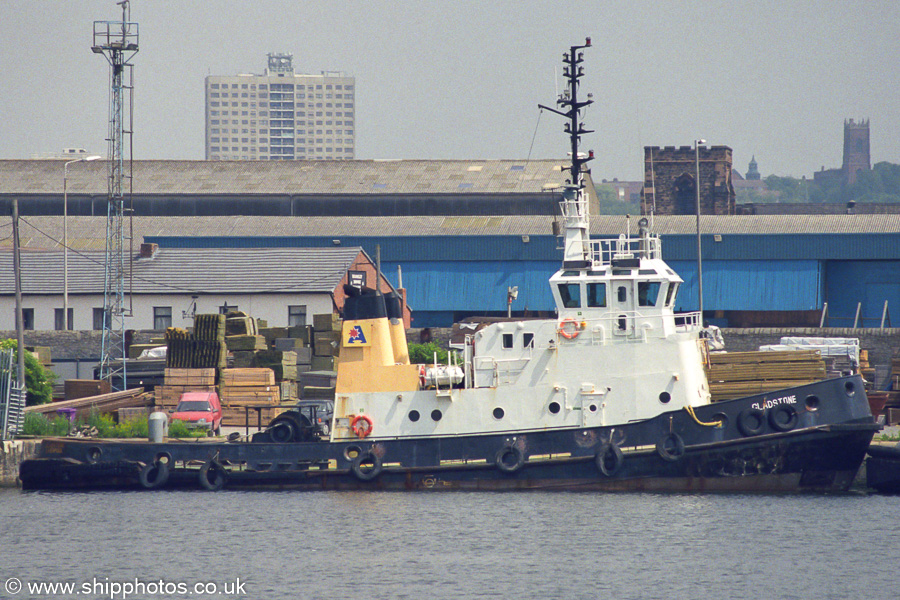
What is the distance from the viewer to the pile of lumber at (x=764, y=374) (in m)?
24.2

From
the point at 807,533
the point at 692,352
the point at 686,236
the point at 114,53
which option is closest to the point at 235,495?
the point at 692,352

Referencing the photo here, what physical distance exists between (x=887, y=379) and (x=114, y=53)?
1019 inches

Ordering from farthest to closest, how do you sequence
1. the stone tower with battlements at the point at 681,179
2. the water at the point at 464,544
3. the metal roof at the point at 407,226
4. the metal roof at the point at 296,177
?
the stone tower with battlements at the point at 681,179
the metal roof at the point at 296,177
the metal roof at the point at 407,226
the water at the point at 464,544

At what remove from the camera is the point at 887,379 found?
35406 millimetres

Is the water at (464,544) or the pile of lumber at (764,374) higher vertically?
the pile of lumber at (764,374)

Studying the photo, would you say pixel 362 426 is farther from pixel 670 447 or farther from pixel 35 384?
pixel 35 384

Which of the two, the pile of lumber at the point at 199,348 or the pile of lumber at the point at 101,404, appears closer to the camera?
the pile of lumber at the point at 101,404

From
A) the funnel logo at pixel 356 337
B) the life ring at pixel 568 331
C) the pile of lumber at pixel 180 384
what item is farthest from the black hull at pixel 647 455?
the pile of lumber at pixel 180 384

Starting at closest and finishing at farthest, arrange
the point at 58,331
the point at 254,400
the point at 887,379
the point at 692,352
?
the point at 692,352, the point at 254,400, the point at 887,379, the point at 58,331

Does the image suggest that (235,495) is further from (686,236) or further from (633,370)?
(686,236)

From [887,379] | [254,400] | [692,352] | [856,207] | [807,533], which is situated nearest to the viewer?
[807,533]

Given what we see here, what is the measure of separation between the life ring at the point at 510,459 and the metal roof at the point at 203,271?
809 inches

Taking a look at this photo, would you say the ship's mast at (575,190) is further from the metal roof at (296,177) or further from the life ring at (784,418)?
the metal roof at (296,177)

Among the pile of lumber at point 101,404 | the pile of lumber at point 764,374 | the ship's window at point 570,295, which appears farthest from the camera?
the pile of lumber at point 101,404
